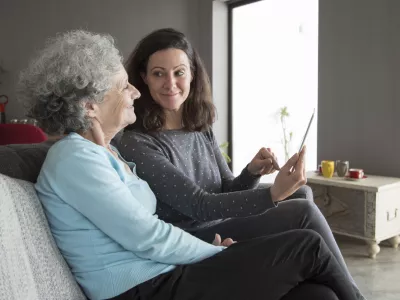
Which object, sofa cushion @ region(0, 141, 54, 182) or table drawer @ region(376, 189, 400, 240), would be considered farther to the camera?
table drawer @ region(376, 189, 400, 240)

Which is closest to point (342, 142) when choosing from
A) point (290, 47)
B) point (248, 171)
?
point (290, 47)

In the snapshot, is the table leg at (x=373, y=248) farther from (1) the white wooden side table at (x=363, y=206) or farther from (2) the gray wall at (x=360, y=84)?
(2) the gray wall at (x=360, y=84)

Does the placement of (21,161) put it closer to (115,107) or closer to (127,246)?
(115,107)

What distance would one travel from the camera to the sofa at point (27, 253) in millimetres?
906

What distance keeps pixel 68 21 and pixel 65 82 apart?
3.29 m

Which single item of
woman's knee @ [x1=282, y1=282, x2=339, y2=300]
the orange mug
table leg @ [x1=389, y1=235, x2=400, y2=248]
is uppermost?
the orange mug

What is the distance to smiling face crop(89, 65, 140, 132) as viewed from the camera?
122cm

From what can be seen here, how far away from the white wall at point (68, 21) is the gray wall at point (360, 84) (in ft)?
5.00

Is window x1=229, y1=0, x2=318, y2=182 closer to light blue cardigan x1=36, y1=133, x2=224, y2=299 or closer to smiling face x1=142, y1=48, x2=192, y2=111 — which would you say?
smiling face x1=142, y1=48, x2=192, y2=111

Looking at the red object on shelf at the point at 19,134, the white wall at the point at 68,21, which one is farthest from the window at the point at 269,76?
the red object on shelf at the point at 19,134

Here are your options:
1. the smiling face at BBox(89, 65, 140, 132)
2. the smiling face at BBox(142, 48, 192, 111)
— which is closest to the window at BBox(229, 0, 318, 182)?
the smiling face at BBox(142, 48, 192, 111)

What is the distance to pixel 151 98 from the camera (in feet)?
5.37

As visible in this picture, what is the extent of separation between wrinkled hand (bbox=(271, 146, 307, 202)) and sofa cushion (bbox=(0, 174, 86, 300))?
2.05ft

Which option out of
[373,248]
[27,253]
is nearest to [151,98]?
[27,253]
